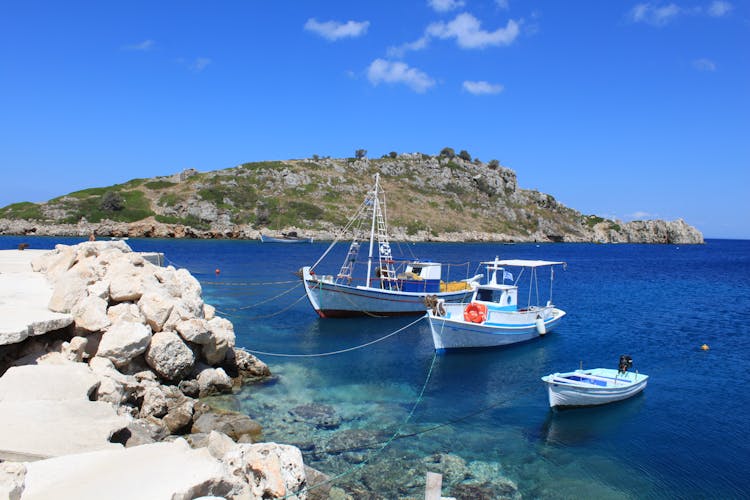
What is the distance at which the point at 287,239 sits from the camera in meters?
105

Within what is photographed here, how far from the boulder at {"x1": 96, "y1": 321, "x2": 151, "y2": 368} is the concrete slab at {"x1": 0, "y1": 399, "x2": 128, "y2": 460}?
11.6 ft

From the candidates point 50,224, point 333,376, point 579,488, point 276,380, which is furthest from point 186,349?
point 50,224

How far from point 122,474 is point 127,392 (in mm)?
5926

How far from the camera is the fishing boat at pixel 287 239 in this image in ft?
339

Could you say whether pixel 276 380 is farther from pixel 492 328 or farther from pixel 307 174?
pixel 307 174

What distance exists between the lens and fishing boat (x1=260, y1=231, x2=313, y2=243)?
4064 inches

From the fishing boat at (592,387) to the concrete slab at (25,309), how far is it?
15.4 m

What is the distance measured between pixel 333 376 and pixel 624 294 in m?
38.2

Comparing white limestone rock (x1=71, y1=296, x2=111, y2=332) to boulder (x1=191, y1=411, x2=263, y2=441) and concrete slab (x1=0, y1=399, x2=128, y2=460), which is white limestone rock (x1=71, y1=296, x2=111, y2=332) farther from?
concrete slab (x1=0, y1=399, x2=128, y2=460)

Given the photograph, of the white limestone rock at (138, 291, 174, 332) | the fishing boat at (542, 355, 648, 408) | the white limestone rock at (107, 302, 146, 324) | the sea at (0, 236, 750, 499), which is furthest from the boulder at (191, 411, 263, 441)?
the fishing boat at (542, 355, 648, 408)

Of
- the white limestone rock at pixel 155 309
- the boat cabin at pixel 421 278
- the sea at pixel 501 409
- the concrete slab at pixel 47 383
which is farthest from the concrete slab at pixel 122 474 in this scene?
the boat cabin at pixel 421 278

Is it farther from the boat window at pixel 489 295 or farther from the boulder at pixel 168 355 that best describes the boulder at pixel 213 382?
the boat window at pixel 489 295

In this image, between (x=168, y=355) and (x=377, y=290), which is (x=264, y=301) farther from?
(x=168, y=355)

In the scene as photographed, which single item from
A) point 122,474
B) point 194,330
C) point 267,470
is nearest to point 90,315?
point 194,330
